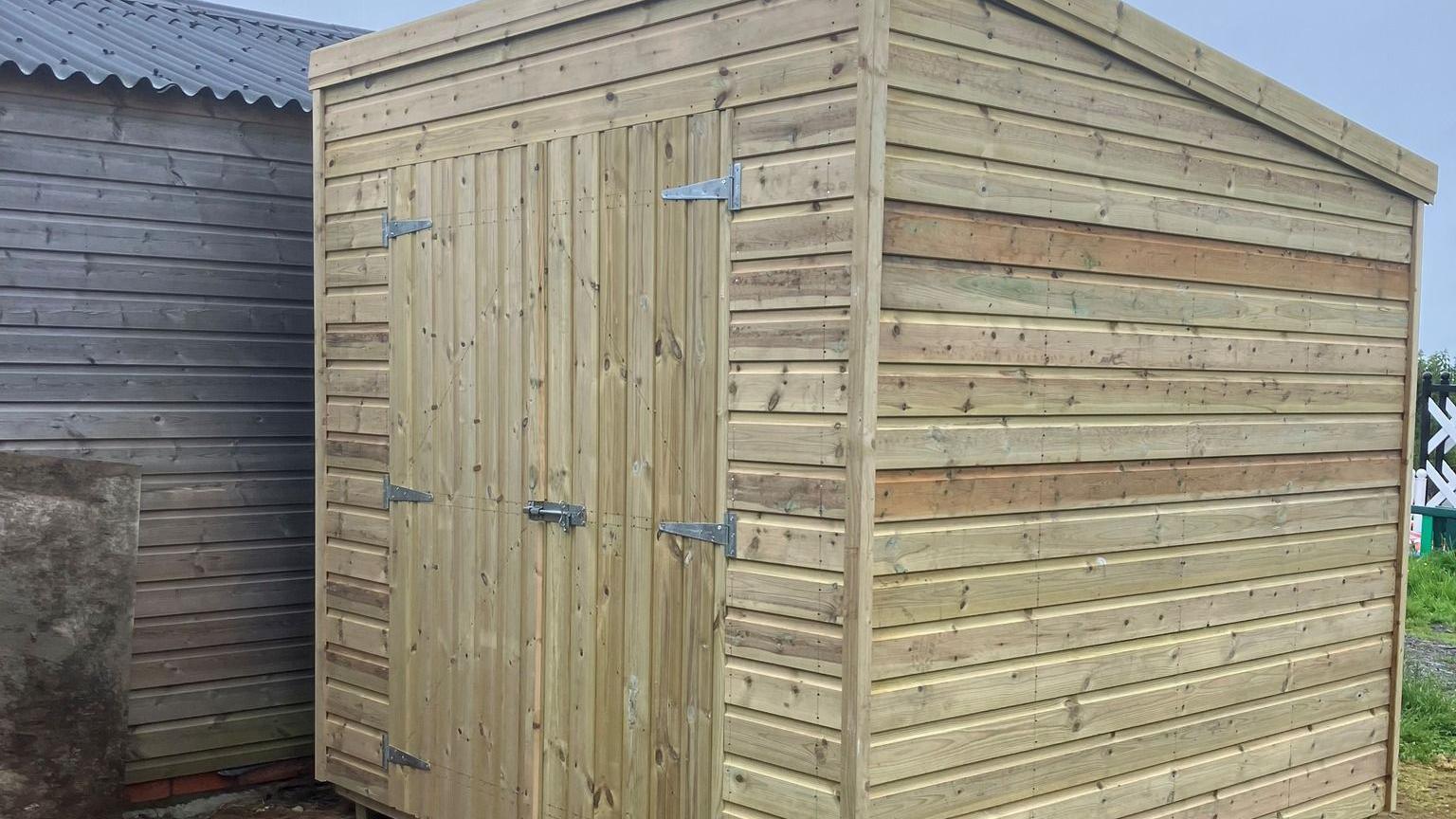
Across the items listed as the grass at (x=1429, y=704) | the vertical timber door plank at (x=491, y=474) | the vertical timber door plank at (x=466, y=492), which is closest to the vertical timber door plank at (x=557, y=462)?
the vertical timber door plank at (x=491, y=474)

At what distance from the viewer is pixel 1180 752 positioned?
5180 mm

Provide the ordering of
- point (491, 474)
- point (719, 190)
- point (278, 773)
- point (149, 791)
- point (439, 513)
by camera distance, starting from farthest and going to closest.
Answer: point (278, 773), point (149, 791), point (439, 513), point (491, 474), point (719, 190)

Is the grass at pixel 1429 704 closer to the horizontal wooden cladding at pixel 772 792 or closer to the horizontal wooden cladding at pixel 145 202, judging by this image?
the horizontal wooden cladding at pixel 772 792

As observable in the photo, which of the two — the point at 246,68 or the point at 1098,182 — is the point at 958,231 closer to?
the point at 1098,182

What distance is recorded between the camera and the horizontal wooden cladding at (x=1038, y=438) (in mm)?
4152

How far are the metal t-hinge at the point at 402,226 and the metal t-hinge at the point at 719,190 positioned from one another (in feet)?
4.63

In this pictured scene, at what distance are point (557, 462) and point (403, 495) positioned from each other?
0.98m

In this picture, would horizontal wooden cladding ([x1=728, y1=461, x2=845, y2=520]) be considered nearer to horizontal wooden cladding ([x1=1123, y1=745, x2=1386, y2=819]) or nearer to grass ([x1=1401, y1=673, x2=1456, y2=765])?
horizontal wooden cladding ([x1=1123, y1=745, x2=1386, y2=819])

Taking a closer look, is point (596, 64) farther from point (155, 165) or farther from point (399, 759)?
point (399, 759)

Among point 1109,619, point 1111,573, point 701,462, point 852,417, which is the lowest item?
point 1109,619

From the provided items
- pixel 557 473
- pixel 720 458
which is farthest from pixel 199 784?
pixel 720 458

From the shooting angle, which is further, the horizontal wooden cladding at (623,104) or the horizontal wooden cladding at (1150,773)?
the horizontal wooden cladding at (1150,773)

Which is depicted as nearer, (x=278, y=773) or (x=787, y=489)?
(x=787, y=489)

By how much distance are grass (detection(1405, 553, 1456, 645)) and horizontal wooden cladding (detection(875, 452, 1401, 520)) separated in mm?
4786
